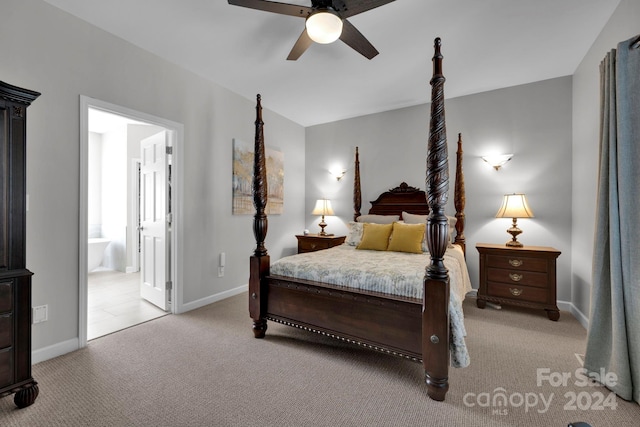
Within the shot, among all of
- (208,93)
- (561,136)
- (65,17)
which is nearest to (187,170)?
(208,93)

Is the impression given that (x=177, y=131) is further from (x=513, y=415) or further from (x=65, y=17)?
(x=513, y=415)

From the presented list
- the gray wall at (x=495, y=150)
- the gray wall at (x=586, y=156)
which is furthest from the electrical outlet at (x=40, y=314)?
the gray wall at (x=586, y=156)

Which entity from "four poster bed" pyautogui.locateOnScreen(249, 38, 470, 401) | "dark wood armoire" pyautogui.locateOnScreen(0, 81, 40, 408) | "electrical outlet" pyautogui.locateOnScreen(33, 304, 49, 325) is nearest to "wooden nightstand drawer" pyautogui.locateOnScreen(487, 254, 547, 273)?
"four poster bed" pyautogui.locateOnScreen(249, 38, 470, 401)

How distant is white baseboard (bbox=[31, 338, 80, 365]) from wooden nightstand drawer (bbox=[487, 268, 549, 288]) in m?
4.09

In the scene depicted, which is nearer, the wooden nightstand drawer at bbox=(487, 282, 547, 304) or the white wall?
the wooden nightstand drawer at bbox=(487, 282, 547, 304)

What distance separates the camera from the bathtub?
5.06 meters

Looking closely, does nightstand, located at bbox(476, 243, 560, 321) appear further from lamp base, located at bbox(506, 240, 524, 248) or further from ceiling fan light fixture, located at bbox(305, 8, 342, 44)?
ceiling fan light fixture, located at bbox(305, 8, 342, 44)

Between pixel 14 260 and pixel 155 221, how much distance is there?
176 centimetres

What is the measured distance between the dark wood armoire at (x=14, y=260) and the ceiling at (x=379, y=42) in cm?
119

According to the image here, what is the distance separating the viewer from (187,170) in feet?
10.6

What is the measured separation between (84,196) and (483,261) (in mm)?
4072

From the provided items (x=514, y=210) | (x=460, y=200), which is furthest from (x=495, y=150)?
(x=514, y=210)

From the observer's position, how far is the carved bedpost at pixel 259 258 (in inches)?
102

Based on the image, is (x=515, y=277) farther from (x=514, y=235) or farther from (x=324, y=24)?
(x=324, y=24)
